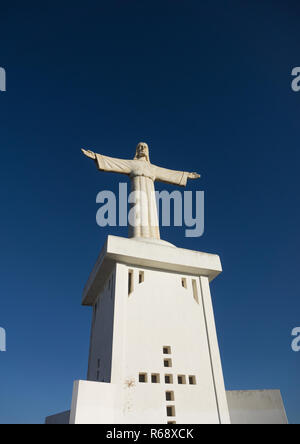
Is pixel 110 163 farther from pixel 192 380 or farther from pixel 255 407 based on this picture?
pixel 255 407

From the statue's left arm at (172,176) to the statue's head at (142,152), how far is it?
861 millimetres

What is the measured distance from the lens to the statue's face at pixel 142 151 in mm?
16594

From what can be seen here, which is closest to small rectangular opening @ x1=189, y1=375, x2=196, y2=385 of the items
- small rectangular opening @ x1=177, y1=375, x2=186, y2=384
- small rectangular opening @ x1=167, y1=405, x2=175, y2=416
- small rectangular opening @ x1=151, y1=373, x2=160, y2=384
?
small rectangular opening @ x1=177, y1=375, x2=186, y2=384

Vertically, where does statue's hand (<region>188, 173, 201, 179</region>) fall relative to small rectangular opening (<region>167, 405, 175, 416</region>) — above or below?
above

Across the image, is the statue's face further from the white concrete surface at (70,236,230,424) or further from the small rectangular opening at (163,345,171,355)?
the small rectangular opening at (163,345,171,355)

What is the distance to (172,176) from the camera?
55.3ft

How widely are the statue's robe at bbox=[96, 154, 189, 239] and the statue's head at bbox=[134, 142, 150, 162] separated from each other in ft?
1.05

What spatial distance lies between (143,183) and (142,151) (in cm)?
249

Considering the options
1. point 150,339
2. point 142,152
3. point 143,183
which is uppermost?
point 142,152

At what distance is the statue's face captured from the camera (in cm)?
1659

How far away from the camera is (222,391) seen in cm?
1029

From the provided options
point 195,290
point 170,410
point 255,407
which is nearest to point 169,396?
point 170,410

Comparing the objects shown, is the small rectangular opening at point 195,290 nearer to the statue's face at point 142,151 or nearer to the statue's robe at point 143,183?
the statue's robe at point 143,183
